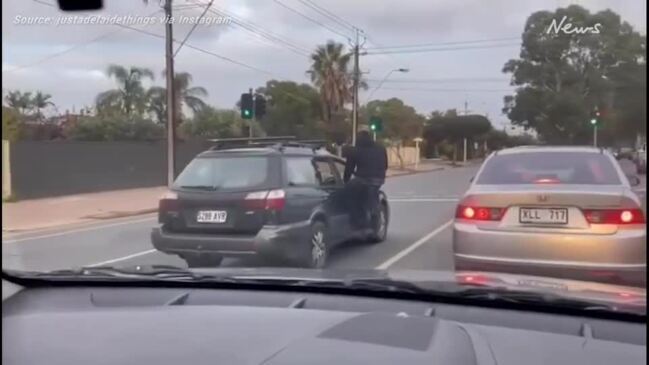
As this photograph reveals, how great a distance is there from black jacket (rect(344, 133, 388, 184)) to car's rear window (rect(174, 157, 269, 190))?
2.38ft

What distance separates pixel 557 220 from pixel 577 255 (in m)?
0.28

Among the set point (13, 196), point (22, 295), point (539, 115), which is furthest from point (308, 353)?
point (13, 196)

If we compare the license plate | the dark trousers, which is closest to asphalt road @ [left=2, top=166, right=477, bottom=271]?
the dark trousers

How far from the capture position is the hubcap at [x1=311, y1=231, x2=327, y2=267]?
7473mm

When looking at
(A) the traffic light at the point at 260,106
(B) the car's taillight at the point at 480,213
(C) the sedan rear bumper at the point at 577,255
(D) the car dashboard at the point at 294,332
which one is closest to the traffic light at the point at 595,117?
(C) the sedan rear bumper at the point at 577,255

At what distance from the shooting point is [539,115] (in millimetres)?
6082

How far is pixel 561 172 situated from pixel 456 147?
177cm

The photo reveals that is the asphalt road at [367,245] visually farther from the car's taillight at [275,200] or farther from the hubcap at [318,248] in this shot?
the car's taillight at [275,200]

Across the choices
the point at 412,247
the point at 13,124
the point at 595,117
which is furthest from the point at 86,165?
the point at 595,117

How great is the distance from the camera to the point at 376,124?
7613 mm

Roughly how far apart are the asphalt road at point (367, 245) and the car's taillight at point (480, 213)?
0.64 meters

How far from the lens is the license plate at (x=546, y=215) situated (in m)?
6.03

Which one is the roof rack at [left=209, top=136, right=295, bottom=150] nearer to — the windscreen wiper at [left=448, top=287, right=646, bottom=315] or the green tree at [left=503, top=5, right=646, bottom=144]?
the green tree at [left=503, top=5, right=646, bottom=144]

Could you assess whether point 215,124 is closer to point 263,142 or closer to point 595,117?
point 263,142
